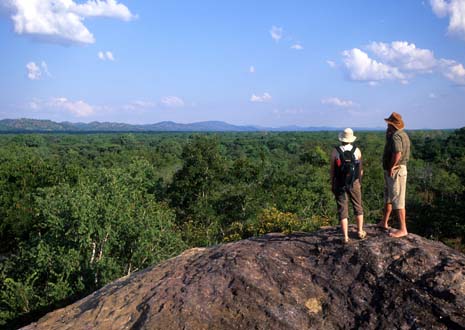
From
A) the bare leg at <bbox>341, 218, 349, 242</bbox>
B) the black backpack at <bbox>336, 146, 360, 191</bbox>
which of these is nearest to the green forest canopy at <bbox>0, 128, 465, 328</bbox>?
the bare leg at <bbox>341, 218, 349, 242</bbox>

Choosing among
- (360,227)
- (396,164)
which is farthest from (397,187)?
(360,227)

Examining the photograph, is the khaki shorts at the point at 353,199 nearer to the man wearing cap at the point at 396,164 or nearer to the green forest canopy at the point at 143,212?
the man wearing cap at the point at 396,164

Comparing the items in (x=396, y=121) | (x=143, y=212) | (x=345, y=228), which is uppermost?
(x=396, y=121)

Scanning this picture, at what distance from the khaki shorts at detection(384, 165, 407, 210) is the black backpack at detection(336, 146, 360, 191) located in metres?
0.71

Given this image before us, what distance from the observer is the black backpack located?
743cm

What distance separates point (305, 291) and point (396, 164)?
111 inches

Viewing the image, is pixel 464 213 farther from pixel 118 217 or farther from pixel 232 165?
pixel 118 217

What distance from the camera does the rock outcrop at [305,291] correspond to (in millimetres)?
6328

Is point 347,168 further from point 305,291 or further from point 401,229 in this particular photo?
point 305,291

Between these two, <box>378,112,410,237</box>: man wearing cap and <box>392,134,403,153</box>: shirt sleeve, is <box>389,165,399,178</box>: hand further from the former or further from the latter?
<box>392,134,403,153</box>: shirt sleeve

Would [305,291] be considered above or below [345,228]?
below

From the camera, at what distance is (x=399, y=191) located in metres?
7.71

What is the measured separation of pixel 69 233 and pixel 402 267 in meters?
12.6

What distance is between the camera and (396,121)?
7.43 metres
